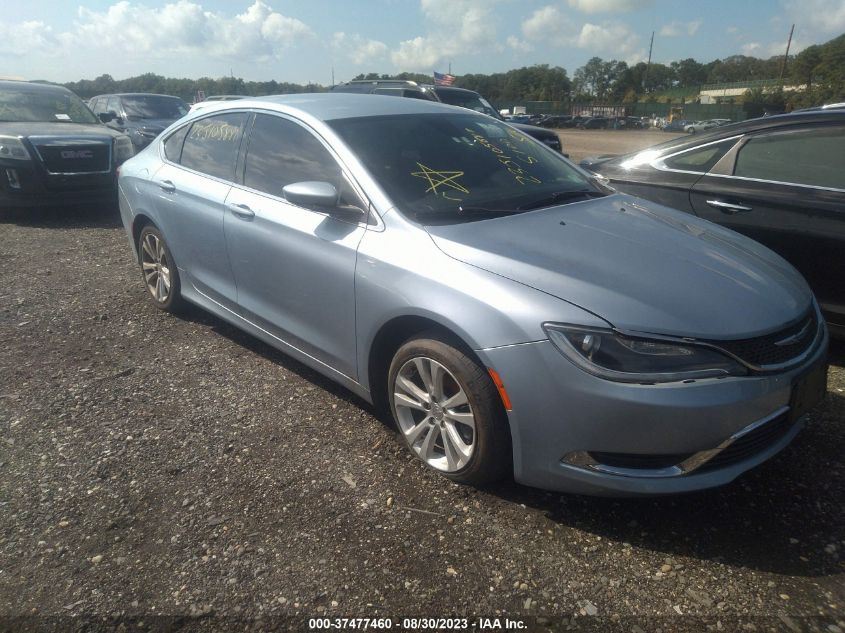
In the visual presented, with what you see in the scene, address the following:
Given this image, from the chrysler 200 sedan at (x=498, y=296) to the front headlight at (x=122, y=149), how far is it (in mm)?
5644

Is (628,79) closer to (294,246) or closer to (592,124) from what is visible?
(592,124)

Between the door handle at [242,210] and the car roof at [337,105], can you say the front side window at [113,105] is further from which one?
the door handle at [242,210]

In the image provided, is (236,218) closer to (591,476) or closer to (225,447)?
(225,447)

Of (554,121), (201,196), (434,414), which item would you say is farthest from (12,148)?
(554,121)

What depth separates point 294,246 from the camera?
3.27m

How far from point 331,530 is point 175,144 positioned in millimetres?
3286

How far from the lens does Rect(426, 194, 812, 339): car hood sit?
2293 mm

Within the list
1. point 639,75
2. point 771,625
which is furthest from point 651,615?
point 639,75

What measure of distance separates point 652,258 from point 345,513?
170cm

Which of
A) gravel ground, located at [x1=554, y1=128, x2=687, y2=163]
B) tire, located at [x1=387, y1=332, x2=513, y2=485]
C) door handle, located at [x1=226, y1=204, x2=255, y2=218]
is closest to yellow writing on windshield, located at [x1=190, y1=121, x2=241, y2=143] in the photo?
door handle, located at [x1=226, y1=204, x2=255, y2=218]

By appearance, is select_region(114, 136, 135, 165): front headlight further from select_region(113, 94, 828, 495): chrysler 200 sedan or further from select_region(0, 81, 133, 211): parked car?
select_region(113, 94, 828, 495): chrysler 200 sedan

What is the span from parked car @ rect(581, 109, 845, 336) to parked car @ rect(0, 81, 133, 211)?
730 centimetres

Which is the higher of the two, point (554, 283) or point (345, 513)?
point (554, 283)

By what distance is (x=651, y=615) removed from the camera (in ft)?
6.88
